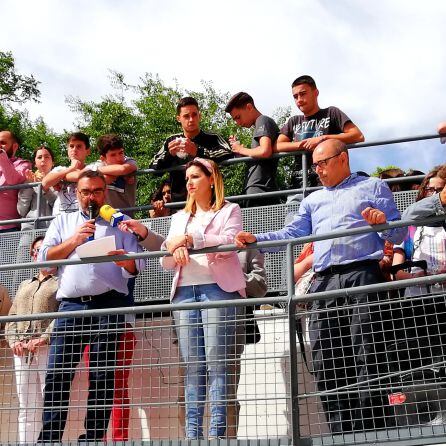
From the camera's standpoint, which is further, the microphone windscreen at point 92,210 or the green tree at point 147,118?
the green tree at point 147,118

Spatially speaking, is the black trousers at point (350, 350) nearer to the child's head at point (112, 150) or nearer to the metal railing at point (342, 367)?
the metal railing at point (342, 367)

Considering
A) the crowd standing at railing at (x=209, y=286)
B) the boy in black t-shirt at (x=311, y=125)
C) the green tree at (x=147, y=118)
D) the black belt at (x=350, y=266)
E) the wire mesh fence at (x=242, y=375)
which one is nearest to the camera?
the wire mesh fence at (x=242, y=375)

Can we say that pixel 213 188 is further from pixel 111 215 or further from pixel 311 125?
pixel 311 125

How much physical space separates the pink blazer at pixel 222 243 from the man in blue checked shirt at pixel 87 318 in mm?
427

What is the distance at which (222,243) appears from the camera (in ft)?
19.5

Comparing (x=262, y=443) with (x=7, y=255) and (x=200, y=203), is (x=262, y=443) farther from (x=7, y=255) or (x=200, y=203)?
(x=7, y=255)

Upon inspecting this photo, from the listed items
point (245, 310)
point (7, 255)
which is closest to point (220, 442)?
point (245, 310)

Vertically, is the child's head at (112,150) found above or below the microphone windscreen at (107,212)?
above

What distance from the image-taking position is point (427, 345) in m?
5.36

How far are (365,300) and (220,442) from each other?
1.27 m

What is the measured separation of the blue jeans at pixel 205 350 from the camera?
5477 millimetres

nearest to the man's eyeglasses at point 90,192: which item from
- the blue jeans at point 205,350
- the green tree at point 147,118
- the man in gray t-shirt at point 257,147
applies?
the blue jeans at point 205,350

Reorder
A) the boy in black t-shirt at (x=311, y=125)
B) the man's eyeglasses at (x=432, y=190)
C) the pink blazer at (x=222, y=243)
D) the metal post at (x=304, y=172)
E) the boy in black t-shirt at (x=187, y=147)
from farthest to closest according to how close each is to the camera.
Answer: the boy in black t-shirt at (x=187, y=147) → the metal post at (x=304, y=172) → the boy in black t-shirt at (x=311, y=125) → the man's eyeglasses at (x=432, y=190) → the pink blazer at (x=222, y=243)

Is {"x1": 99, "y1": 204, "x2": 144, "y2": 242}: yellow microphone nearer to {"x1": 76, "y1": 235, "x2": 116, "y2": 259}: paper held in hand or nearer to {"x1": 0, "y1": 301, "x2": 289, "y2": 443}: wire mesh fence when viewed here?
{"x1": 76, "y1": 235, "x2": 116, "y2": 259}: paper held in hand
